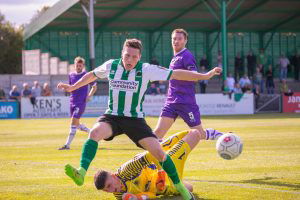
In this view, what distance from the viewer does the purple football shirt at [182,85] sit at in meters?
11.4

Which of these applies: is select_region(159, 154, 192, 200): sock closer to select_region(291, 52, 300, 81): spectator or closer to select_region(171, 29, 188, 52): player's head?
select_region(171, 29, 188, 52): player's head

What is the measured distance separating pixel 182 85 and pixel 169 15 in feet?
119

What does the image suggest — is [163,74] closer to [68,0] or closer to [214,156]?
[214,156]

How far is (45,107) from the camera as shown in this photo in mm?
34719

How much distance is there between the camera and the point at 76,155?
14109 mm

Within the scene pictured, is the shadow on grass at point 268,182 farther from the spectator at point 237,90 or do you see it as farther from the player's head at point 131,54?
the spectator at point 237,90

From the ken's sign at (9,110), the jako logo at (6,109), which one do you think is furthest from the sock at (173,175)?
the jako logo at (6,109)

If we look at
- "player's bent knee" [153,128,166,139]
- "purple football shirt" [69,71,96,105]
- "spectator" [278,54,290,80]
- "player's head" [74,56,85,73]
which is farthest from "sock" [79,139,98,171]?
"spectator" [278,54,290,80]

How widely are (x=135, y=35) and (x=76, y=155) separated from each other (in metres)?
38.6

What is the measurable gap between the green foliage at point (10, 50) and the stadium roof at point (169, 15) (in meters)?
26.2

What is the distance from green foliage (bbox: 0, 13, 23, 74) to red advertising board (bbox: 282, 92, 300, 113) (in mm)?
47840

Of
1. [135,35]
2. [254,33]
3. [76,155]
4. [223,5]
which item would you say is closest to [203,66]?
[223,5]

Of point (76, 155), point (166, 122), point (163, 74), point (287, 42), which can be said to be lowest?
point (76, 155)

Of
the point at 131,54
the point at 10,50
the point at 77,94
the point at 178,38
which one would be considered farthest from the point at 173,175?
the point at 10,50
